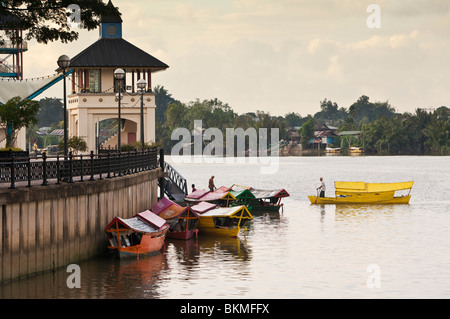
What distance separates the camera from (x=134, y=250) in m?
35.6

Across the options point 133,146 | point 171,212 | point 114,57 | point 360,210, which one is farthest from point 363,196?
point 171,212

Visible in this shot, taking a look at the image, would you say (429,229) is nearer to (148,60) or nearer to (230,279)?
(230,279)

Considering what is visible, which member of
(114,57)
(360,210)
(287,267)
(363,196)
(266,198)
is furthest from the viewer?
(114,57)

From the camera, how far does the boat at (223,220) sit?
43.2 metres

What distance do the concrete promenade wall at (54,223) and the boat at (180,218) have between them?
4403mm

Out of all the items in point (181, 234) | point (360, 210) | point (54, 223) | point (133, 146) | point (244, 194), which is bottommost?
point (360, 210)

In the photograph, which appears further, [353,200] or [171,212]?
[353,200]

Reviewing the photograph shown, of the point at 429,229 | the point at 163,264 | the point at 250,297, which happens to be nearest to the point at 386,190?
the point at 429,229

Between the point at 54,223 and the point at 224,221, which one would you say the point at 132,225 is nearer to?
the point at 54,223

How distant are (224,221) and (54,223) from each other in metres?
Result: 15.5

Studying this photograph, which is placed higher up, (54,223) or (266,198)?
(54,223)

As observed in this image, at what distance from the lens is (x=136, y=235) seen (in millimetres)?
36219

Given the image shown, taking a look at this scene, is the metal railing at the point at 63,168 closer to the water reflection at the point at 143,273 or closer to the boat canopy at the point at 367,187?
the water reflection at the point at 143,273

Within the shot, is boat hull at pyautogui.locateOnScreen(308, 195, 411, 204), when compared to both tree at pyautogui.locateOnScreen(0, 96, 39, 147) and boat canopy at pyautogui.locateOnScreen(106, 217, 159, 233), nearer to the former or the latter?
tree at pyautogui.locateOnScreen(0, 96, 39, 147)
